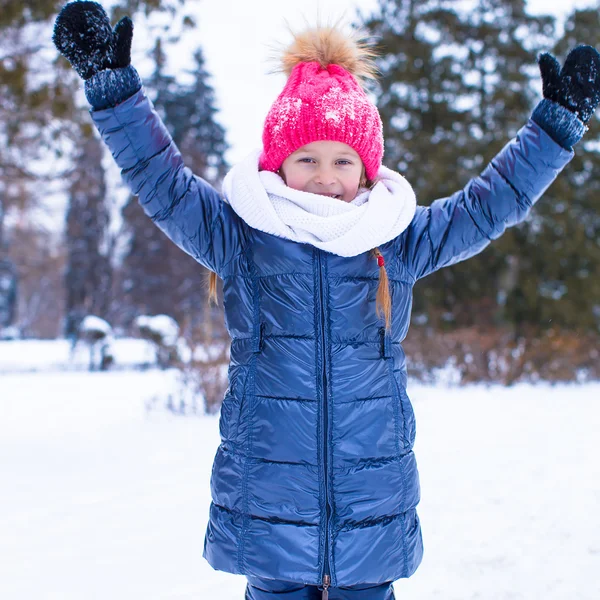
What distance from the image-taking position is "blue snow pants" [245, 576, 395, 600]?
1.86 metres

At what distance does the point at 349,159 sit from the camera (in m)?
2.04

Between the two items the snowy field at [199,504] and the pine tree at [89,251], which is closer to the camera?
the snowy field at [199,504]

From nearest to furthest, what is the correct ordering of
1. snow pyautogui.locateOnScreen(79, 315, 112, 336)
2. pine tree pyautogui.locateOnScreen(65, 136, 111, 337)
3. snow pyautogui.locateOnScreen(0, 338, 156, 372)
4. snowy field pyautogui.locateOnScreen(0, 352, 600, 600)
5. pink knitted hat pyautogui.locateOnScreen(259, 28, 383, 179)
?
pink knitted hat pyautogui.locateOnScreen(259, 28, 383, 179) < snowy field pyautogui.locateOnScreen(0, 352, 600, 600) < snow pyautogui.locateOnScreen(79, 315, 112, 336) < snow pyautogui.locateOnScreen(0, 338, 156, 372) < pine tree pyautogui.locateOnScreen(65, 136, 111, 337)

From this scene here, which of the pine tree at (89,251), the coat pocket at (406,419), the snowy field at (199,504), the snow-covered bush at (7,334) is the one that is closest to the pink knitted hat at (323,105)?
A: the coat pocket at (406,419)

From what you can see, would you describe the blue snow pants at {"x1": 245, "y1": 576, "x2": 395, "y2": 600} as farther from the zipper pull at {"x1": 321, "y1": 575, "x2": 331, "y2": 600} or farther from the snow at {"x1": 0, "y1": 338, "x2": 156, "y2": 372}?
the snow at {"x1": 0, "y1": 338, "x2": 156, "y2": 372}

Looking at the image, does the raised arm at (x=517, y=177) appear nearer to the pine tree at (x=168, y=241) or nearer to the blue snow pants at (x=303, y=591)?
the blue snow pants at (x=303, y=591)

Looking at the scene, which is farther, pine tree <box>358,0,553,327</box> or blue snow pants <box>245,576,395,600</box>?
pine tree <box>358,0,553,327</box>

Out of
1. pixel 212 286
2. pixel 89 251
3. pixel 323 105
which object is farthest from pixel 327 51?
pixel 89 251

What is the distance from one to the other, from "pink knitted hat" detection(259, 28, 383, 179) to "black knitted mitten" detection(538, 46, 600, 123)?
54 centimetres

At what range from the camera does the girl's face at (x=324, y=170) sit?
201cm

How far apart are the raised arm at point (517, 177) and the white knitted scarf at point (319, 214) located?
0.12 m

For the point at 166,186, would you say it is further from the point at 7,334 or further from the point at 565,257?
the point at 7,334

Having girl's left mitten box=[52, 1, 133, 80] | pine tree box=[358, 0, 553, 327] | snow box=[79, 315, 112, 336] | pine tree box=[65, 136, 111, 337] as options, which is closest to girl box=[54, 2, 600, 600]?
girl's left mitten box=[52, 1, 133, 80]

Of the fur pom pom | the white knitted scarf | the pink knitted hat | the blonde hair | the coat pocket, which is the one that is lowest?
the coat pocket
